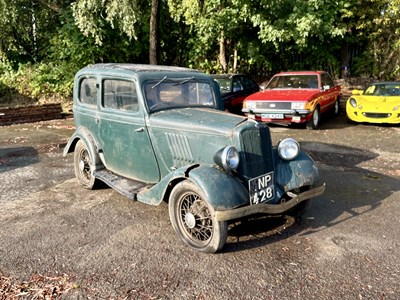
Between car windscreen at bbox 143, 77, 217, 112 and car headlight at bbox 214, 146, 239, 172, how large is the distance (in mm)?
1307

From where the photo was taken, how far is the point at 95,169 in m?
5.08

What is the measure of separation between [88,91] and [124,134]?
1236 millimetres

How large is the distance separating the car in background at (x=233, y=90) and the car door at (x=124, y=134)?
21.9 ft

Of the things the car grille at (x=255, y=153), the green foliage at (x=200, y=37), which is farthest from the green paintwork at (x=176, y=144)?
the green foliage at (x=200, y=37)

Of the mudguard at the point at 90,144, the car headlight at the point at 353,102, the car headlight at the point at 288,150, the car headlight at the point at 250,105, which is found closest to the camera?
the car headlight at the point at 288,150

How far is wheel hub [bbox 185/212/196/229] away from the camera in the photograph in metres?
3.58

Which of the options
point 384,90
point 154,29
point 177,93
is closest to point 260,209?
point 177,93

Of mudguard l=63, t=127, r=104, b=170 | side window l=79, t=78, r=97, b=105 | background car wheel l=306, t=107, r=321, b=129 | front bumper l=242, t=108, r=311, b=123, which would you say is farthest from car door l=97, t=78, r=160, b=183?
background car wheel l=306, t=107, r=321, b=129

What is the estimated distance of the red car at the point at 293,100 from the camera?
30.1 ft

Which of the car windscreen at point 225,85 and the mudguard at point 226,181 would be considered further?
the car windscreen at point 225,85

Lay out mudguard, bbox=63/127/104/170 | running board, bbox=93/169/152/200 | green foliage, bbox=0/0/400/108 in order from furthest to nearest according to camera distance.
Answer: green foliage, bbox=0/0/400/108, mudguard, bbox=63/127/104/170, running board, bbox=93/169/152/200

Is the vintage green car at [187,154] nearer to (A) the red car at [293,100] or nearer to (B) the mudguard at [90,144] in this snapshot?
(B) the mudguard at [90,144]

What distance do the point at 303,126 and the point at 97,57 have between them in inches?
369

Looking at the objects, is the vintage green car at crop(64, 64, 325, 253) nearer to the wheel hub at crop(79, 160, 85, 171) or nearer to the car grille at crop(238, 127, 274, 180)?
the car grille at crop(238, 127, 274, 180)
